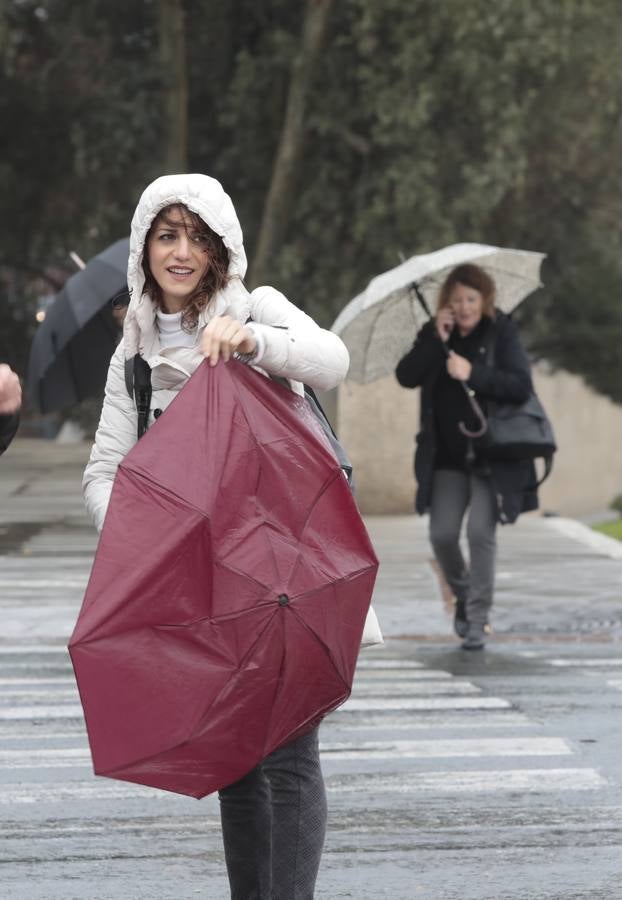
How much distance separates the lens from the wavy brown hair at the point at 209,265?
428cm

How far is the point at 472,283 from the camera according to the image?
31.1 ft

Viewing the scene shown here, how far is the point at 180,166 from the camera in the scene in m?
22.9

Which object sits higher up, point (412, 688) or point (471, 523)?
point (471, 523)

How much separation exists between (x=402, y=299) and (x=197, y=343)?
5817 millimetres

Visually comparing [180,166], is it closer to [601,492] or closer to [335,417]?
[335,417]

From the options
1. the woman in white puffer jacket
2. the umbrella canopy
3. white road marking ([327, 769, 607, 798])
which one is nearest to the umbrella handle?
the umbrella canopy

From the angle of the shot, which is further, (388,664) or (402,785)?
(388,664)

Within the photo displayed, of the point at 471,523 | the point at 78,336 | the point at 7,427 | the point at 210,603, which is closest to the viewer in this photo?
the point at 210,603

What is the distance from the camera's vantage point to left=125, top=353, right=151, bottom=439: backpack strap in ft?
14.2

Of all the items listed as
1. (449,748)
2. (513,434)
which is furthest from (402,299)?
(449,748)

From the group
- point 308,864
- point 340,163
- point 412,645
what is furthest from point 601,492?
point 308,864

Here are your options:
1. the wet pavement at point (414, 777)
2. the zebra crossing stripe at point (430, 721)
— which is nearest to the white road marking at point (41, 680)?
the wet pavement at point (414, 777)

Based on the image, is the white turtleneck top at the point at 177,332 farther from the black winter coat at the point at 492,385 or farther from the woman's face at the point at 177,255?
the black winter coat at the point at 492,385

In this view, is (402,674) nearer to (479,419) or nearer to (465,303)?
(479,419)
